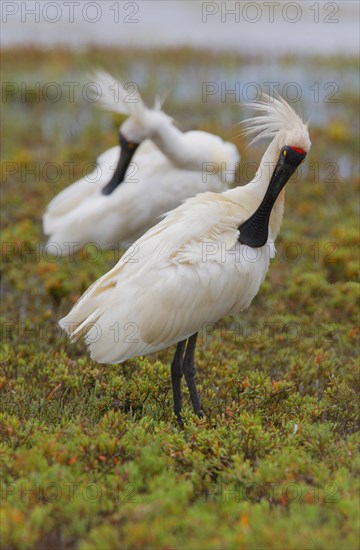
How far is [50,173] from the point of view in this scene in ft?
35.5

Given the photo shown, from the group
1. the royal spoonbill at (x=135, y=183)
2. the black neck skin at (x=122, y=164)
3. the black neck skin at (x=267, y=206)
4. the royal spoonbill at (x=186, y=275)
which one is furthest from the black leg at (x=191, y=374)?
the black neck skin at (x=122, y=164)

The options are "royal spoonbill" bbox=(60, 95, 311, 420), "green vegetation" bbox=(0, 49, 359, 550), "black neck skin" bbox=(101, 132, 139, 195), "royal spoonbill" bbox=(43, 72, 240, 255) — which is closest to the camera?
"green vegetation" bbox=(0, 49, 359, 550)

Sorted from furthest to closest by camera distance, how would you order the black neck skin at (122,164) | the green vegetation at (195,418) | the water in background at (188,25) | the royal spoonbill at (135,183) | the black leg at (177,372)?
the water in background at (188,25) → the black neck skin at (122,164) → the royal spoonbill at (135,183) → the black leg at (177,372) → the green vegetation at (195,418)

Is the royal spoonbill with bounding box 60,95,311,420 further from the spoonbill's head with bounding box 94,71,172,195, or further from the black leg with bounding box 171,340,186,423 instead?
the spoonbill's head with bounding box 94,71,172,195

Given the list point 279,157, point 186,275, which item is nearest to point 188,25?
point 279,157

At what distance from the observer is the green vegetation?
3.79 m

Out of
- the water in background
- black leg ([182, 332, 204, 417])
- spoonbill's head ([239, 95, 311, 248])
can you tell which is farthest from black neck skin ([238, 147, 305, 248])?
the water in background

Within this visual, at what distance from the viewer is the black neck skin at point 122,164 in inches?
296

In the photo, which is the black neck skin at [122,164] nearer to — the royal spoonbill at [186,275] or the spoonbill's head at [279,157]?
the royal spoonbill at [186,275]

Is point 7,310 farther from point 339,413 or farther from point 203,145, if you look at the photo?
point 339,413

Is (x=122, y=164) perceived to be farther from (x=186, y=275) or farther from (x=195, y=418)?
(x=195, y=418)

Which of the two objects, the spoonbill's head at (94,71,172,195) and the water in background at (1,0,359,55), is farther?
the water in background at (1,0,359,55)

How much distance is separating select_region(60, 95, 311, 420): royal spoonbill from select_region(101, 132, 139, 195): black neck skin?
2.21 m

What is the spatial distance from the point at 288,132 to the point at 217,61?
1213 cm
